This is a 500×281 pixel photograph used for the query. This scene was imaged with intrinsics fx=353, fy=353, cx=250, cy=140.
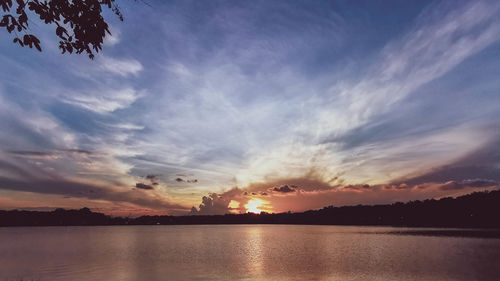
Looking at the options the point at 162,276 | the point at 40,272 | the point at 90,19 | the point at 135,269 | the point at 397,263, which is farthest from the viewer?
the point at 397,263

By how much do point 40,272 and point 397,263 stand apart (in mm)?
60617

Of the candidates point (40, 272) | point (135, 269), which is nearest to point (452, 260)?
point (135, 269)

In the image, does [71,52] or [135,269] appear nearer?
[71,52]

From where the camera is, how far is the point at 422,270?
5597 cm

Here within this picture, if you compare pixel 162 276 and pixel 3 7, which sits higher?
pixel 3 7

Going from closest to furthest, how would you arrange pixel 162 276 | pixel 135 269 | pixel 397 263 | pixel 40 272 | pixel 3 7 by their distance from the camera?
pixel 3 7 < pixel 162 276 < pixel 40 272 < pixel 135 269 < pixel 397 263

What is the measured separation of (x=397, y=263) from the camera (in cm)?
6488

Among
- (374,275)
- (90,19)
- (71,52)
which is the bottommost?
(374,275)

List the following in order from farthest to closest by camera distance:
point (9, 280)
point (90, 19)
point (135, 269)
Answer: point (135, 269) → point (9, 280) → point (90, 19)

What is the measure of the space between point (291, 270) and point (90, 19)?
54685 millimetres

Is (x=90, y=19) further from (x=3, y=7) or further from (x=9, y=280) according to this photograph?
(x=9, y=280)

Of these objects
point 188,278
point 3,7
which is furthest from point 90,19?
point 188,278

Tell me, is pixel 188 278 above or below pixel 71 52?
below

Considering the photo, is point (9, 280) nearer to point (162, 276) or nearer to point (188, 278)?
point (162, 276)
